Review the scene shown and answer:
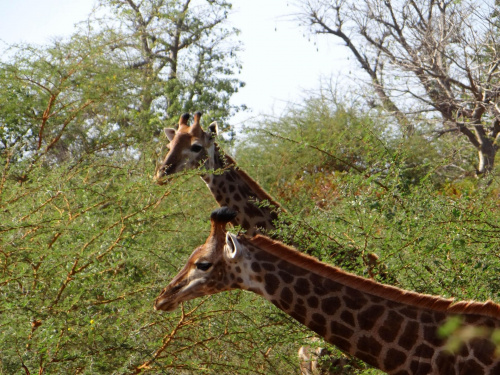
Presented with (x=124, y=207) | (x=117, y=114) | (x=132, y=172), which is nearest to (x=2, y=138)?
(x=117, y=114)

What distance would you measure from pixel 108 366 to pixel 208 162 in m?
2.80

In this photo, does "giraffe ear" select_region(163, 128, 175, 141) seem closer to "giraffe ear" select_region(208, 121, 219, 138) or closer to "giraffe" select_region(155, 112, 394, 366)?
"giraffe" select_region(155, 112, 394, 366)

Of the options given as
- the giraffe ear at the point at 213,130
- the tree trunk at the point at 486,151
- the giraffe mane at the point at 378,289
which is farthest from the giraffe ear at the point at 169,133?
the tree trunk at the point at 486,151

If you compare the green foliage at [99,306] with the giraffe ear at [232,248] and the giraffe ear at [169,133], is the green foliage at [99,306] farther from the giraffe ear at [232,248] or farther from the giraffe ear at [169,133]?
the giraffe ear at [169,133]

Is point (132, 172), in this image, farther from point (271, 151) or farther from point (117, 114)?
point (271, 151)

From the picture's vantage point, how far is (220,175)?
817cm

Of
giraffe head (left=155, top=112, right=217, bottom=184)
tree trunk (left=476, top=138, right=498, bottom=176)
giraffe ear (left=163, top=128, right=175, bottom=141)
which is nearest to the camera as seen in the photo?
giraffe head (left=155, top=112, right=217, bottom=184)

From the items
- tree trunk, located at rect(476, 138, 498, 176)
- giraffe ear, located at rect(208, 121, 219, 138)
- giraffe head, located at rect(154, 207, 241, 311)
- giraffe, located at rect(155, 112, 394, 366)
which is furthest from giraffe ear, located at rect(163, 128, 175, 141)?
tree trunk, located at rect(476, 138, 498, 176)

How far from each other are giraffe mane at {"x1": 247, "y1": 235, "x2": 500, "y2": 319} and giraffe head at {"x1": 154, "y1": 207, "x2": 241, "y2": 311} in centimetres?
19

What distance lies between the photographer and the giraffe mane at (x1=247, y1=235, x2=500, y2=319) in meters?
4.34

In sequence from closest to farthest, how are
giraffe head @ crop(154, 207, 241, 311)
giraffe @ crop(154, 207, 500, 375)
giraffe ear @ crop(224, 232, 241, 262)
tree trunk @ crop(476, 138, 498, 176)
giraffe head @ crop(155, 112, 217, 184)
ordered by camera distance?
giraffe @ crop(154, 207, 500, 375) → giraffe ear @ crop(224, 232, 241, 262) → giraffe head @ crop(154, 207, 241, 311) → giraffe head @ crop(155, 112, 217, 184) → tree trunk @ crop(476, 138, 498, 176)

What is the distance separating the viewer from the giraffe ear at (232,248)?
492 cm

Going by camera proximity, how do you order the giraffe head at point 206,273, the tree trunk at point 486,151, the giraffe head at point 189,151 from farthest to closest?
the tree trunk at point 486,151, the giraffe head at point 189,151, the giraffe head at point 206,273

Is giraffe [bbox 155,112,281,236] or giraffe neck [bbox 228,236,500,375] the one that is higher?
giraffe [bbox 155,112,281,236]
